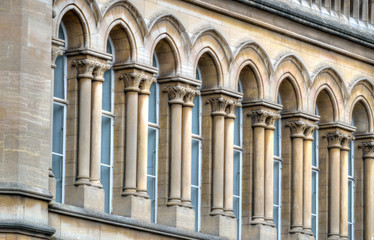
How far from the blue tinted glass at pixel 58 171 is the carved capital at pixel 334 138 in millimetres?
10002

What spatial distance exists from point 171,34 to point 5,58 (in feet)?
21.0

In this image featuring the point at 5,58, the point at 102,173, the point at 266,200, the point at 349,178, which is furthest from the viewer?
the point at 349,178

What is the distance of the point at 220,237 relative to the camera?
155ft

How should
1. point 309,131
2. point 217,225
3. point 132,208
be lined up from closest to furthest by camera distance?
point 132,208 < point 217,225 < point 309,131

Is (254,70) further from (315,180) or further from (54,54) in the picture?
(54,54)

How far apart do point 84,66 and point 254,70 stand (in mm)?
6234

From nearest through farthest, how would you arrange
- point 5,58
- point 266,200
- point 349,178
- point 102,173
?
point 5,58 → point 102,173 → point 266,200 → point 349,178

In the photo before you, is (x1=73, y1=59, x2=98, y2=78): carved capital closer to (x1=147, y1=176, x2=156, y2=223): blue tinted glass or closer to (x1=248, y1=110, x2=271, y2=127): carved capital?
(x1=147, y1=176, x2=156, y2=223): blue tinted glass

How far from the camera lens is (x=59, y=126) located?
144ft

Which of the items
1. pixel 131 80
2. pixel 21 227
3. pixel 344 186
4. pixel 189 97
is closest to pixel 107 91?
pixel 131 80

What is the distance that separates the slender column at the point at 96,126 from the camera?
44094mm

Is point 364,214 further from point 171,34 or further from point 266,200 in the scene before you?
point 171,34

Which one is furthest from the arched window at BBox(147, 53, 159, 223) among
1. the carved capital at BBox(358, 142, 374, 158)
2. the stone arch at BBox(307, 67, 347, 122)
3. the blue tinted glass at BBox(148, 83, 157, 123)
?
the carved capital at BBox(358, 142, 374, 158)

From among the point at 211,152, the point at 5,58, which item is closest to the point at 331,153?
the point at 211,152
